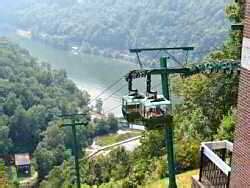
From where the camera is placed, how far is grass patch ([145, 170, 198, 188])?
49.1 ft

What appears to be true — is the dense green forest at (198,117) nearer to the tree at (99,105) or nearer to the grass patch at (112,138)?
the grass patch at (112,138)

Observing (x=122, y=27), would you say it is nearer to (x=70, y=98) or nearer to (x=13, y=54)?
(x=13, y=54)

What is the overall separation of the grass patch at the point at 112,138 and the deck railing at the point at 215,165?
52179mm

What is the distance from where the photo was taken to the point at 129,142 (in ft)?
195

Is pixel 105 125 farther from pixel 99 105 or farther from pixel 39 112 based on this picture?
pixel 39 112

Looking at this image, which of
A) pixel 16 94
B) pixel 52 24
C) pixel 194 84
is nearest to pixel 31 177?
pixel 16 94

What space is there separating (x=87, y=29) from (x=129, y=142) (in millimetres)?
78602

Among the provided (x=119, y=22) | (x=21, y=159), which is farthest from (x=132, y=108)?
(x=119, y=22)

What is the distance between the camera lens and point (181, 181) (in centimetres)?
1527

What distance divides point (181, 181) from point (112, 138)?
163 feet

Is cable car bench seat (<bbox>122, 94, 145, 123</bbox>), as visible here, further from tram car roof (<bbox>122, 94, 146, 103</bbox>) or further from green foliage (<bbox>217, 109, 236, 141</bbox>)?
green foliage (<bbox>217, 109, 236, 141</bbox>)

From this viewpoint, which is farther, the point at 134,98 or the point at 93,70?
the point at 93,70

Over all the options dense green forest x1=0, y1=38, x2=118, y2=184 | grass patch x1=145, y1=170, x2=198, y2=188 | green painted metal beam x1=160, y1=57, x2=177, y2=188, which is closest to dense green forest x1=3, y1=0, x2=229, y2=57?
dense green forest x1=0, y1=38, x2=118, y2=184

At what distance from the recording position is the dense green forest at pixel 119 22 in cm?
10075
